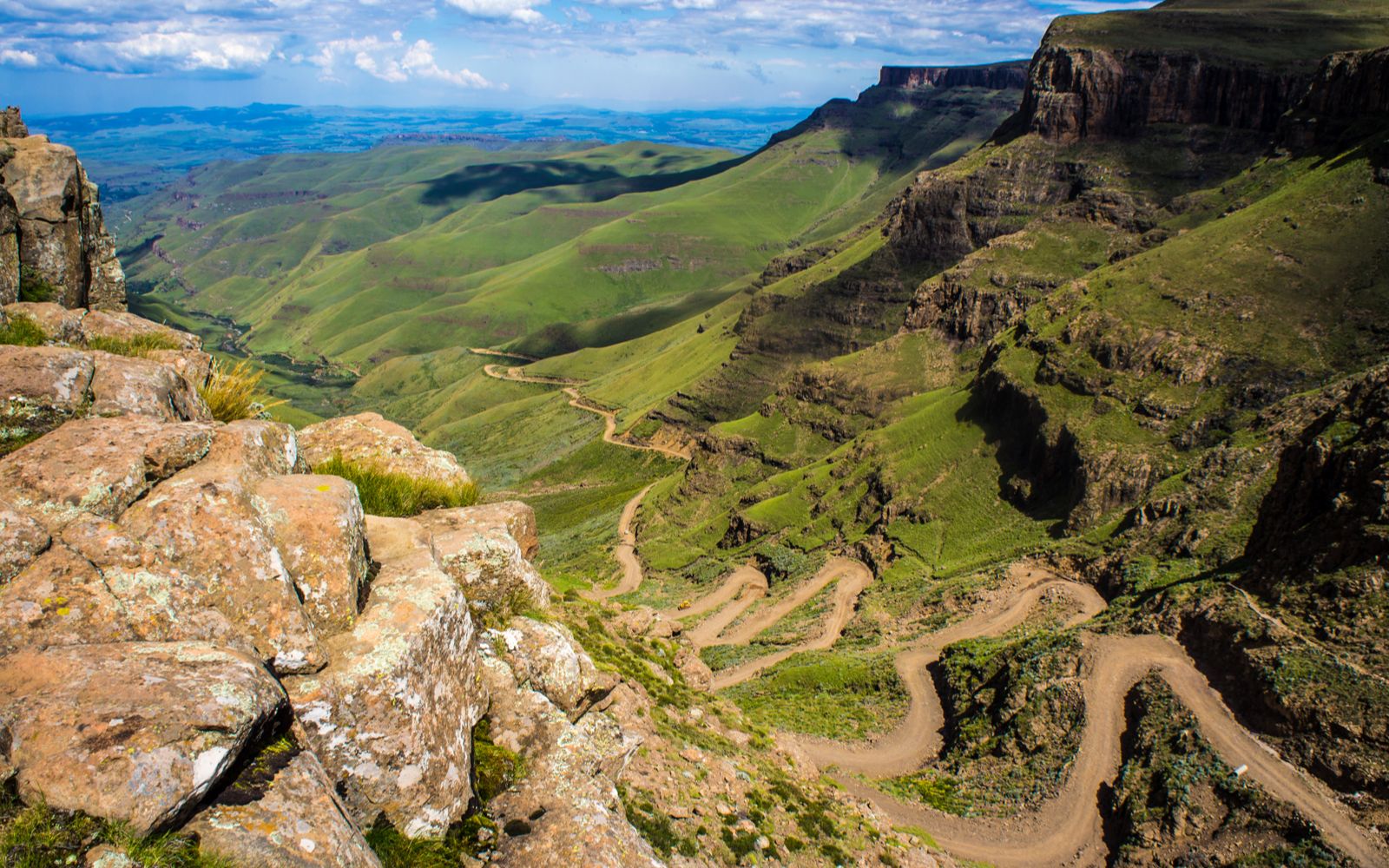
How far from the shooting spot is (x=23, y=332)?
48.1 feet

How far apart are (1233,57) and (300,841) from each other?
189444 millimetres

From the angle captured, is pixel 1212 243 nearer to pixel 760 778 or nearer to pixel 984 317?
pixel 984 317

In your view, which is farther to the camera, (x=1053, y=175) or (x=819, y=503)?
(x=1053, y=175)

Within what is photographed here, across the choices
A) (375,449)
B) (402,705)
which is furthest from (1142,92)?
(402,705)

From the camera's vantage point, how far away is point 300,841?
8.85 m

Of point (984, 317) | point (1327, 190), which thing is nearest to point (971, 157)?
point (984, 317)

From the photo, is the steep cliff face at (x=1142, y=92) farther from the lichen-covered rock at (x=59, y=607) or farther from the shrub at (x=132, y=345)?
the lichen-covered rock at (x=59, y=607)

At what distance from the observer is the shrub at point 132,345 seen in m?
16.5

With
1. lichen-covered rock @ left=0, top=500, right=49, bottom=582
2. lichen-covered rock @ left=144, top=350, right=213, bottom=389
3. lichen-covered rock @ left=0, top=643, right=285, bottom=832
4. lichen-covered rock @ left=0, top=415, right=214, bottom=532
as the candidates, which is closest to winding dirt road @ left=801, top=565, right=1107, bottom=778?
lichen-covered rock @ left=144, top=350, right=213, bottom=389

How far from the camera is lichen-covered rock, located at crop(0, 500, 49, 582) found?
952 centimetres

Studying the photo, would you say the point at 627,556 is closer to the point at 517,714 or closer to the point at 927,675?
the point at 927,675

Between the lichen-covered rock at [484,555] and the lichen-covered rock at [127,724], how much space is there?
632 centimetres

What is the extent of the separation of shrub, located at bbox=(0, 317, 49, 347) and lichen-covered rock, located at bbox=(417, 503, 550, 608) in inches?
306

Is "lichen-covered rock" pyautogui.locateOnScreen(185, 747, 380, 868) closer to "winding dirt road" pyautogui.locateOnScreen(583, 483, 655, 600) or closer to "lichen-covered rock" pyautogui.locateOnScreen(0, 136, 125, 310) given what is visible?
"lichen-covered rock" pyautogui.locateOnScreen(0, 136, 125, 310)
